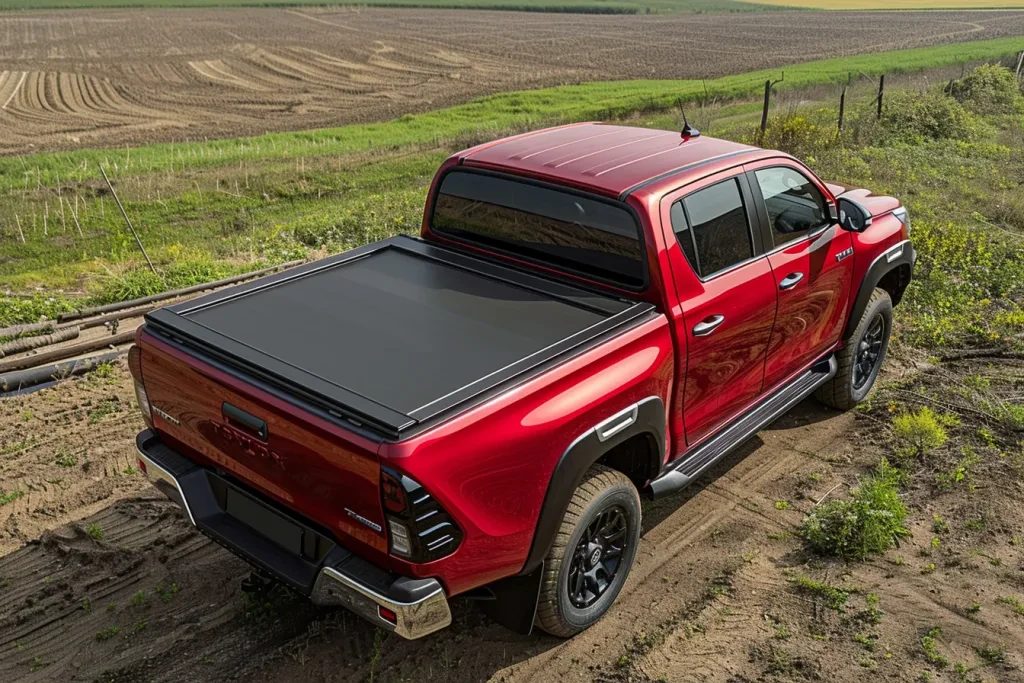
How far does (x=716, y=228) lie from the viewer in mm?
4539

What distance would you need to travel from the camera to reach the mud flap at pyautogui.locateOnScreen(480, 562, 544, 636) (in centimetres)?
367

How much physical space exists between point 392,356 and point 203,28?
Answer: 4929 cm

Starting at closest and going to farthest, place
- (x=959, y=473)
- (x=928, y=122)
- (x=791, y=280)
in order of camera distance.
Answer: (x=791, y=280), (x=959, y=473), (x=928, y=122)

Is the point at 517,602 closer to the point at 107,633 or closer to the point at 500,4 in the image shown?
the point at 107,633

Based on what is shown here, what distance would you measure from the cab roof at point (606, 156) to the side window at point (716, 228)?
15cm

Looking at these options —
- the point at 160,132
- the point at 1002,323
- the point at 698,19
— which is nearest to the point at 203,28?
the point at 160,132

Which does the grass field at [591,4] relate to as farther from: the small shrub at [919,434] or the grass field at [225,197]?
the small shrub at [919,434]

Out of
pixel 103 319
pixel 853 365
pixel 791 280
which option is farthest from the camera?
pixel 103 319

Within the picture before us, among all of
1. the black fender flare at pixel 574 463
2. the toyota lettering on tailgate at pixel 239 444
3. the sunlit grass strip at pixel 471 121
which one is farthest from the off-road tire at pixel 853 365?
the sunlit grass strip at pixel 471 121

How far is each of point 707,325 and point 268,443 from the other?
7.31ft

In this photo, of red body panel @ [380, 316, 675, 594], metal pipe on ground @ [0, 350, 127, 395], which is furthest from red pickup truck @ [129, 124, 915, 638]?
metal pipe on ground @ [0, 350, 127, 395]

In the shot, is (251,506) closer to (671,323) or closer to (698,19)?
(671,323)

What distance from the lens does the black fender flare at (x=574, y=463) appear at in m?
3.48

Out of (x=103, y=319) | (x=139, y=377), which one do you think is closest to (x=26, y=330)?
(x=103, y=319)
